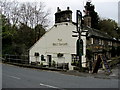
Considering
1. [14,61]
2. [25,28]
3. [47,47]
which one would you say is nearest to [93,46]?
[47,47]

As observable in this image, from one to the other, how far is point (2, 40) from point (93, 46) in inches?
662

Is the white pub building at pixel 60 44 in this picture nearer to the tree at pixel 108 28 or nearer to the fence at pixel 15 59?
the fence at pixel 15 59

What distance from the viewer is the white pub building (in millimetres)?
26541

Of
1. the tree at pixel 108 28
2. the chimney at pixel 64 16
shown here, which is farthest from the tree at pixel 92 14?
the chimney at pixel 64 16

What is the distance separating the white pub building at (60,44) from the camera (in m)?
26.5

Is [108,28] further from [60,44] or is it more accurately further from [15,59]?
[15,59]

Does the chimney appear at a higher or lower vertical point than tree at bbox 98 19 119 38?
lower

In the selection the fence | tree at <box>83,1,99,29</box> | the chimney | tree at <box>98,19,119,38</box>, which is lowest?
the fence

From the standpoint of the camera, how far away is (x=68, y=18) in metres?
27.4

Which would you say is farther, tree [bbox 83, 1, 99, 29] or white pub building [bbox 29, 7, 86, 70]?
tree [bbox 83, 1, 99, 29]

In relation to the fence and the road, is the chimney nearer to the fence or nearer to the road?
the fence

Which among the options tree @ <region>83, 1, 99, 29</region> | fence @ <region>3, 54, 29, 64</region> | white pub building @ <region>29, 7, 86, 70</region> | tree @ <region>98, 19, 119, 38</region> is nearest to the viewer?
white pub building @ <region>29, 7, 86, 70</region>

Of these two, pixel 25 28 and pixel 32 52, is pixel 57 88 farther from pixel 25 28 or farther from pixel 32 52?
pixel 25 28

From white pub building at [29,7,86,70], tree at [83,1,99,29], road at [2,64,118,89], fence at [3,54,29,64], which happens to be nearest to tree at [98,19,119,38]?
tree at [83,1,99,29]
